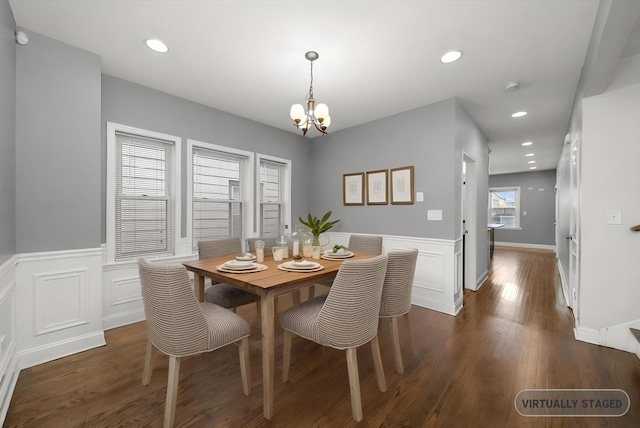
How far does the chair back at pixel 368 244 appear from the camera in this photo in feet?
10.3

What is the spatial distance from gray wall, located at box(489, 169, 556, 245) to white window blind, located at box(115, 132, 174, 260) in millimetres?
10086

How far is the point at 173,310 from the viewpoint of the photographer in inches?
56.1

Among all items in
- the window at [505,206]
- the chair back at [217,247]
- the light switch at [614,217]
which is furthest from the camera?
the window at [505,206]

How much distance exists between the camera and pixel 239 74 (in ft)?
8.81

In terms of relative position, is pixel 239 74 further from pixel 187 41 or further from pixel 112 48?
pixel 112 48

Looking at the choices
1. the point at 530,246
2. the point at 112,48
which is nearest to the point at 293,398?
the point at 112,48

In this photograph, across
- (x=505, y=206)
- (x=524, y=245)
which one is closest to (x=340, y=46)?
(x=505, y=206)

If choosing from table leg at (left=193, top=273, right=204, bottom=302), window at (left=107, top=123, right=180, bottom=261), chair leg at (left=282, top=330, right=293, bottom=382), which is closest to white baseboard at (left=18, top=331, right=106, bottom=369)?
window at (left=107, top=123, right=180, bottom=261)

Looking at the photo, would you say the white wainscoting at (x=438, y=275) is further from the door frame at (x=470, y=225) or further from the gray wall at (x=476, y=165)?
the door frame at (x=470, y=225)

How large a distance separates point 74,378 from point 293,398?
5.28ft

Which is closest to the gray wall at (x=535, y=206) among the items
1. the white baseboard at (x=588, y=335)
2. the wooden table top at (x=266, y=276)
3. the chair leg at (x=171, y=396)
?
the white baseboard at (x=588, y=335)

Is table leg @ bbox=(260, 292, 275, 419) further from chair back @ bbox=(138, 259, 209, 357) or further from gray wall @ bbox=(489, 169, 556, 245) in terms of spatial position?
gray wall @ bbox=(489, 169, 556, 245)

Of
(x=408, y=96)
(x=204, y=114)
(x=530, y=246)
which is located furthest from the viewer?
(x=530, y=246)

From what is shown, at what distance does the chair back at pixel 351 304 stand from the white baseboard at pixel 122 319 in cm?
242
